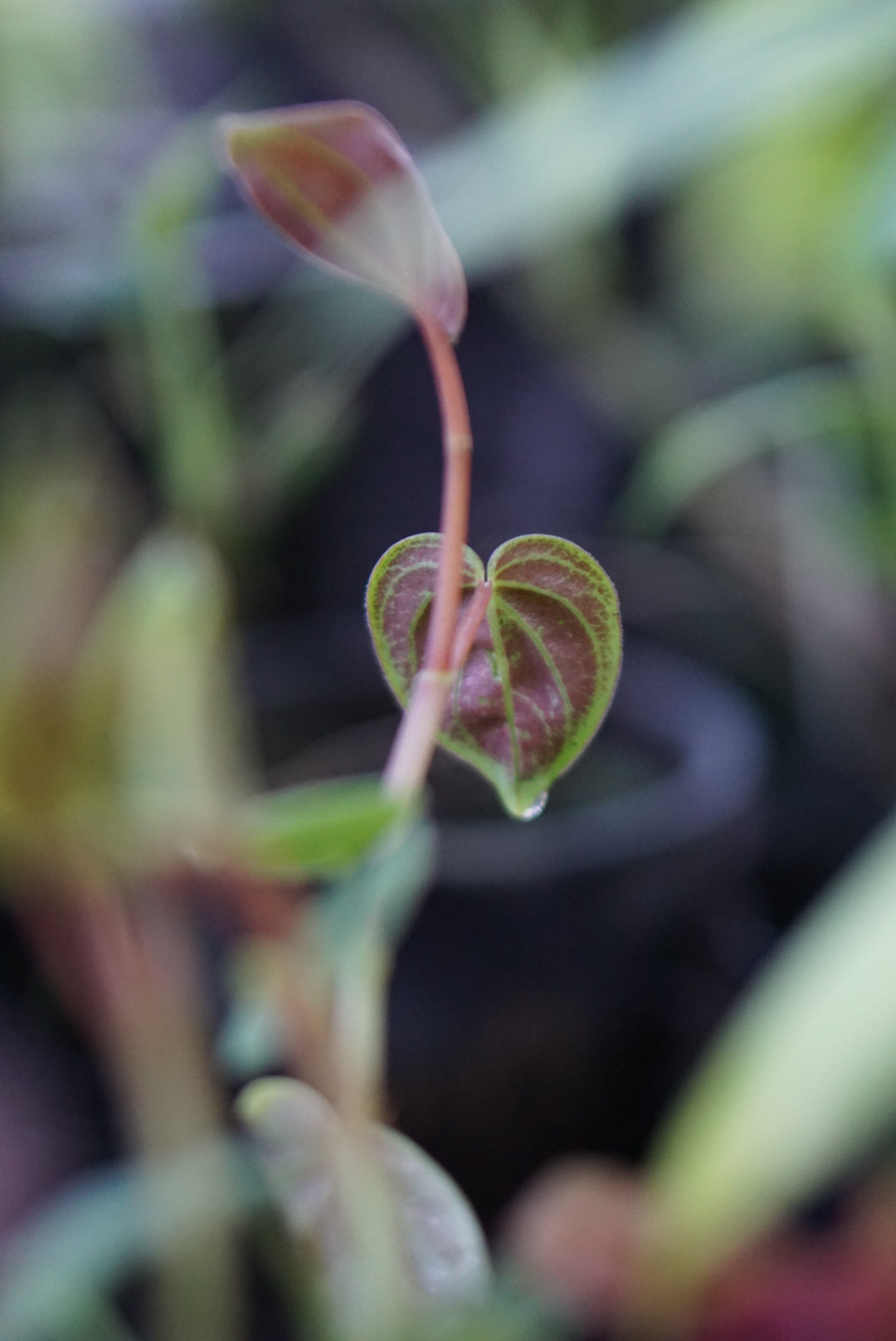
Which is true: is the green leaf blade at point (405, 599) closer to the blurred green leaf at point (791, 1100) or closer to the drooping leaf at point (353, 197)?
the drooping leaf at point (353, 197)

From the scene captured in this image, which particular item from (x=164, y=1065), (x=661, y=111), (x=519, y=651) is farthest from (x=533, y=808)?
(x=661, y=111)

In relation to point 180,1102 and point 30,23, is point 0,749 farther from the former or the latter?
point 30,23

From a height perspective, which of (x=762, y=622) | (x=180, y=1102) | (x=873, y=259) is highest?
(x=873, y=259)

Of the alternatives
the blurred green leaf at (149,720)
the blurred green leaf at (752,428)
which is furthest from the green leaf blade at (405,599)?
the blurred green leaf at (752,428)

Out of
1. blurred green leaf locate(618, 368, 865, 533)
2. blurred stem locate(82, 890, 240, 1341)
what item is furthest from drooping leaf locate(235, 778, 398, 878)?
blurred green leaf locate(618, 368, 865, 533)

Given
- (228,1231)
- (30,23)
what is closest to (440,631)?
(228,1231)

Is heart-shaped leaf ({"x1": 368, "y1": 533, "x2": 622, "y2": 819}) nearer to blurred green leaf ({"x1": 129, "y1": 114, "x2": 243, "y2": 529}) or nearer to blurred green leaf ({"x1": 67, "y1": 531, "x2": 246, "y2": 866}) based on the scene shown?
blurred green leaf ({"x1": 67, "y1": 531, "x2": 246, "y2": 866})

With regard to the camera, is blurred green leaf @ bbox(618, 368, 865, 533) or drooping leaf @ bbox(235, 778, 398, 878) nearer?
drooping leaf @ bbox(235, 778, 398, 878)

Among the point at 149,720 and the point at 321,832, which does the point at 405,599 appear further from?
the point at 149,720
